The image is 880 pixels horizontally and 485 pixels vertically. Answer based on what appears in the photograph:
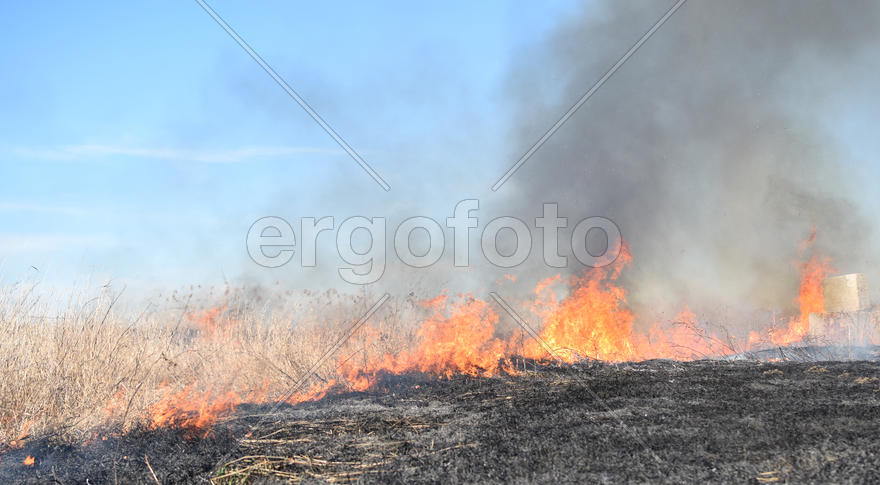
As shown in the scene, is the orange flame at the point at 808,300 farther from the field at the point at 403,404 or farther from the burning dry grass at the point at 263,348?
the field at the point at 403,404

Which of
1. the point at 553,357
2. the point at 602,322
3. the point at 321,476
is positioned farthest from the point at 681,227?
the point at 321,476

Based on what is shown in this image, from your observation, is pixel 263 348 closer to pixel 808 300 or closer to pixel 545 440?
pixel 545 440

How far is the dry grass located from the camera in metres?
6.20

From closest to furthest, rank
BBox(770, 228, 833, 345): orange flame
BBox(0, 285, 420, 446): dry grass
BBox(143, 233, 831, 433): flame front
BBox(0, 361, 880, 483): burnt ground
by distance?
BBox(0, 361, 880, 483): burnt ground → BBox(0, 285, 420, 446): dry grass → BBox(143, 233, 831, 433): flame front → BBox(770, 228, 833, 345): orange flame

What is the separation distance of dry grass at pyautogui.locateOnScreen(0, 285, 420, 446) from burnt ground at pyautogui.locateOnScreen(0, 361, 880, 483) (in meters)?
0.87

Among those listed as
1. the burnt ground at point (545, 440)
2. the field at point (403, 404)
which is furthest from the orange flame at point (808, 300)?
the burnt ground at point (545, 440)

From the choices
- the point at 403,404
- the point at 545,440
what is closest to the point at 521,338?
the point at 403,404

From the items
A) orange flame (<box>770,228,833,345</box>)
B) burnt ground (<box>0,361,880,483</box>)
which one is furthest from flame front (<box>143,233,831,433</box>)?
Result: burnt ground (<box>0,361,880,483</box>)

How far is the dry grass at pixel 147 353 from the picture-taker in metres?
6.20

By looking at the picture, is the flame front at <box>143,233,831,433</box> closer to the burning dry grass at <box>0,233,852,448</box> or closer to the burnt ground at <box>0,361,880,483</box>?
the burning dry grass at <box>0,233,852,448</box>

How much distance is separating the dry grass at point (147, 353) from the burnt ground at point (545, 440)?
0.87 meters

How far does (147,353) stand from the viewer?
826cm

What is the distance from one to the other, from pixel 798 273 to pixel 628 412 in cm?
1227

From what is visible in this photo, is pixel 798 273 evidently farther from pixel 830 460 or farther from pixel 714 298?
pixel 830 460
